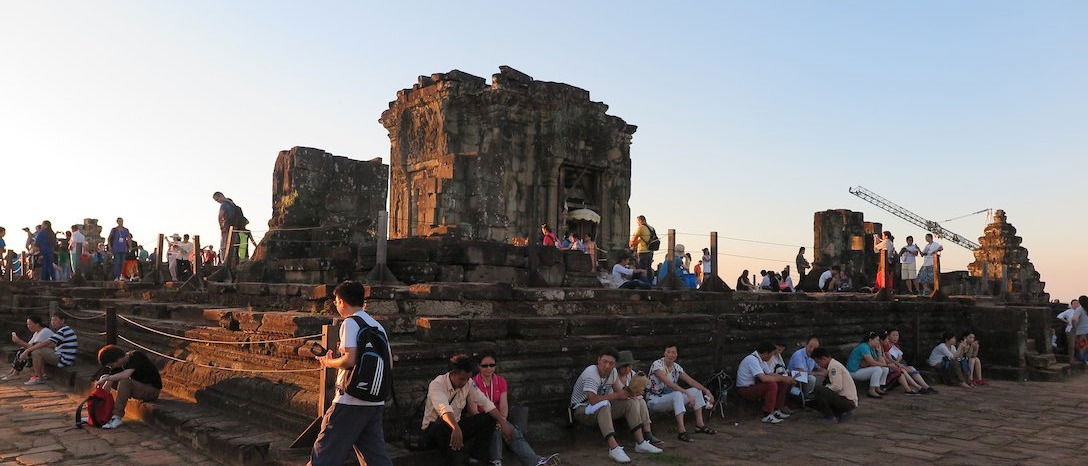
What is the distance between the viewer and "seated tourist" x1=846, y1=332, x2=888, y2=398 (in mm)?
10977

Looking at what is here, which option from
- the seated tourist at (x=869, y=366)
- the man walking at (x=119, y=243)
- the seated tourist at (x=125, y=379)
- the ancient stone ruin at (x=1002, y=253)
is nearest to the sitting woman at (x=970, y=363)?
the seated tourist at (x=869, y=366)

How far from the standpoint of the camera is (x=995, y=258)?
33.0 meters

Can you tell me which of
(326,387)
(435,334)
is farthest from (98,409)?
(435,334)

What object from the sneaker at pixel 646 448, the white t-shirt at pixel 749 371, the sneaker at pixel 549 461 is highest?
the white t-shirt at pixel 749 371

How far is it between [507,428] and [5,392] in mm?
7624

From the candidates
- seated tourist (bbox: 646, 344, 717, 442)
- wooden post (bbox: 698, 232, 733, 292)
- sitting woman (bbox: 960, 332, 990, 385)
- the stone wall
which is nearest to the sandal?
seated tourist (bbox: 646, 344, 717, 442)

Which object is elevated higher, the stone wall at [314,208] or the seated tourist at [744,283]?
the stone wall at [314,208]

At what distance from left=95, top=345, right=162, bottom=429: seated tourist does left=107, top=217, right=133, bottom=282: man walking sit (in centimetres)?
1141

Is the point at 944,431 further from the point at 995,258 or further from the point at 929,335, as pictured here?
the point at 995,258

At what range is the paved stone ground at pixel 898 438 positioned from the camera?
21.9 feet

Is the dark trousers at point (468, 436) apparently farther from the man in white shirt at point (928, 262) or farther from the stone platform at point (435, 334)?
the man in white shirt at point (928, 262)

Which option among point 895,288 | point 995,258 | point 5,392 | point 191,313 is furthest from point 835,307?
point 995,258

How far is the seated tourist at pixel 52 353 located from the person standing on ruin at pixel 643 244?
33.6 feet

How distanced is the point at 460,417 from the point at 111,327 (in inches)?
265
